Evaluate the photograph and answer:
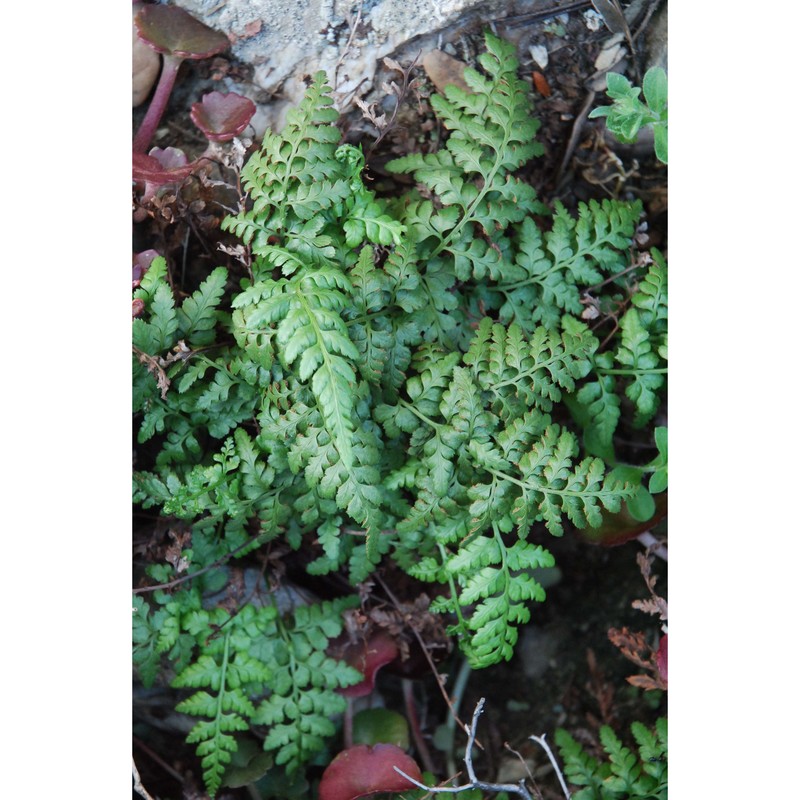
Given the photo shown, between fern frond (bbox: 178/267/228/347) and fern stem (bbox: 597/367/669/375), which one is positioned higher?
fern frond (bbox: 178/267/228/347)

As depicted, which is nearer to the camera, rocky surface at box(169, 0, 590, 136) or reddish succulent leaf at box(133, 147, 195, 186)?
reddish succulent leaf at box(133, 147, 195, 186)

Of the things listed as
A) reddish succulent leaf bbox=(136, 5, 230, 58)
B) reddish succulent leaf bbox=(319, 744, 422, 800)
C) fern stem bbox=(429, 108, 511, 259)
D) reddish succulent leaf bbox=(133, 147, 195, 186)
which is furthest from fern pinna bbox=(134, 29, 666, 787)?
reddish succulent leaf bbox=(136, 5, 230, 58)

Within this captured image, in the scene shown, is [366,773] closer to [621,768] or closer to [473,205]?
[621,768]

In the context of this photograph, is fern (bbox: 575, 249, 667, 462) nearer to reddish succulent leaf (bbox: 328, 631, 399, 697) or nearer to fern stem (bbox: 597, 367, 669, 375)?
fern stem (bbox: 597, 367, 669, 375)

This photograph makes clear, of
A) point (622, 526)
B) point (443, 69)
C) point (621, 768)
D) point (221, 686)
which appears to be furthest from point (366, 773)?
point (443, 69)
